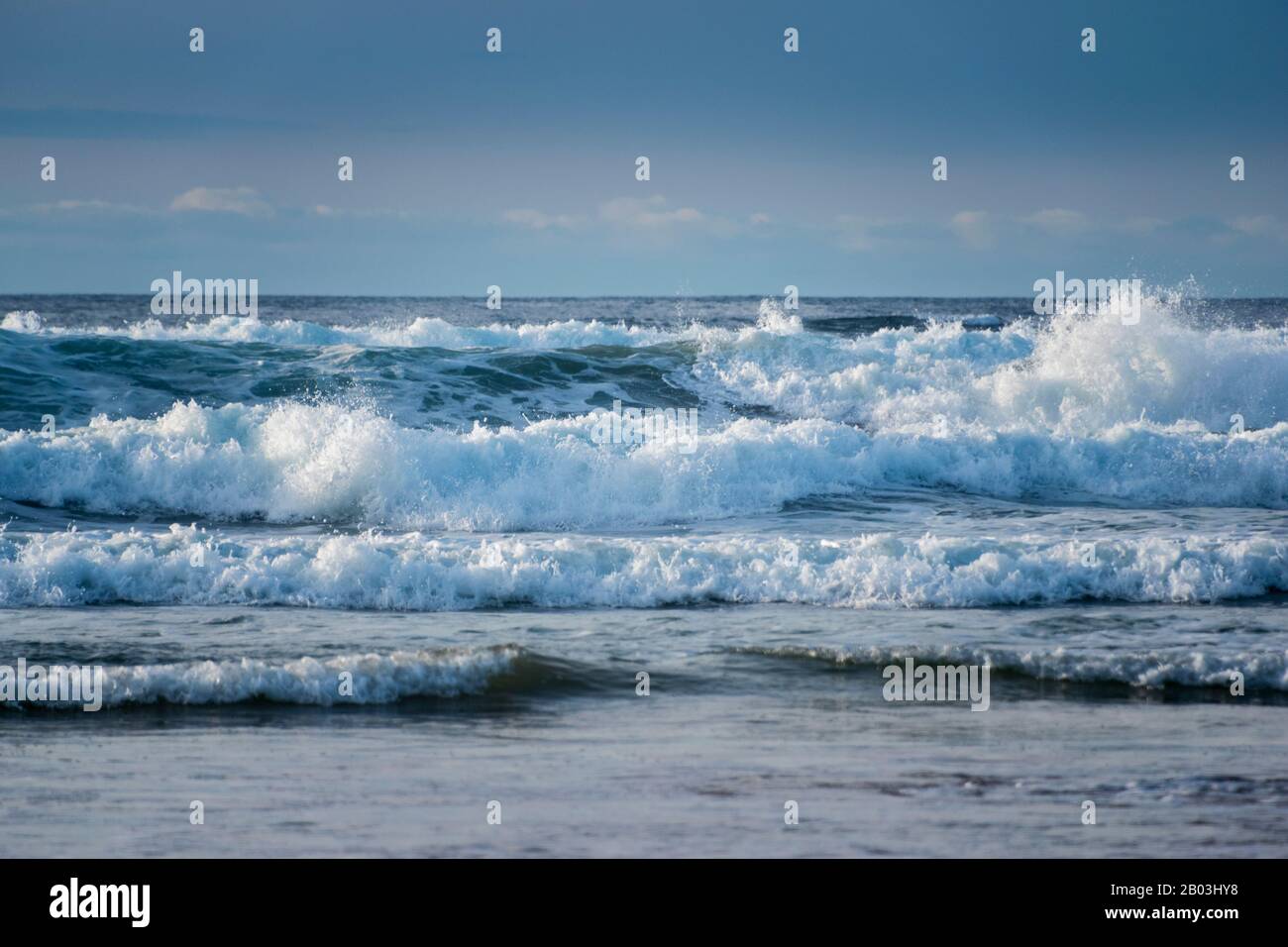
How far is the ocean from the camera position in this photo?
6.03m

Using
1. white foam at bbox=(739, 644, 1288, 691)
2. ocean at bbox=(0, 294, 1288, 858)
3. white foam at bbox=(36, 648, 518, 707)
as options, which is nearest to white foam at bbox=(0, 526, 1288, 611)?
ocean at bbox=(0, 294, 1288, 858)

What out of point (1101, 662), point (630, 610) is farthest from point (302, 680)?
point (1101, 662)

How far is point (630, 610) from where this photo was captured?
10742 millimetres

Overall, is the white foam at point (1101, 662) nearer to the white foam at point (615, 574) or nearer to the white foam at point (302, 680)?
the white foam at point (615, 574)

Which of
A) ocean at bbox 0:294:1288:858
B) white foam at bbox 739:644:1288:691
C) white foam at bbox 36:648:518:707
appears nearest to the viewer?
ocean at bbox 0:294:1288:858

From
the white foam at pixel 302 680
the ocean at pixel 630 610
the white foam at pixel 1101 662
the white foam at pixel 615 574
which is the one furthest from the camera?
the white foam at pixel 615 574

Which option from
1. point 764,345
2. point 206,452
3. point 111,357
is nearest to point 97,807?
point 206,452

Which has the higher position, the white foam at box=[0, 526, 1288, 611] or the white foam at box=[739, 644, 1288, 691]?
the white foam at box=[0, 526, 1288, 611]

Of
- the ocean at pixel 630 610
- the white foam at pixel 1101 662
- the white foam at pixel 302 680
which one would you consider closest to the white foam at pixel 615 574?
the ocean at pixel 630 610

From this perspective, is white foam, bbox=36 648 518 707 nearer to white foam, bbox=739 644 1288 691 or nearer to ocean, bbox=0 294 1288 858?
ocean, bbox=0 294 1288 858

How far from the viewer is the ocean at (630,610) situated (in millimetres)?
6027

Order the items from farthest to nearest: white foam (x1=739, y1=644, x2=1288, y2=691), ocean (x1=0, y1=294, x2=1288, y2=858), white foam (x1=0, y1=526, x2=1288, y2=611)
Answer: white foam (x1=0, y1=526, x2=1288, y2=611) < white foam (x1=739, y1=644, x2=1288, y2=691) < ocean (x1=0, y1=294, x2=1288, y2=858)
